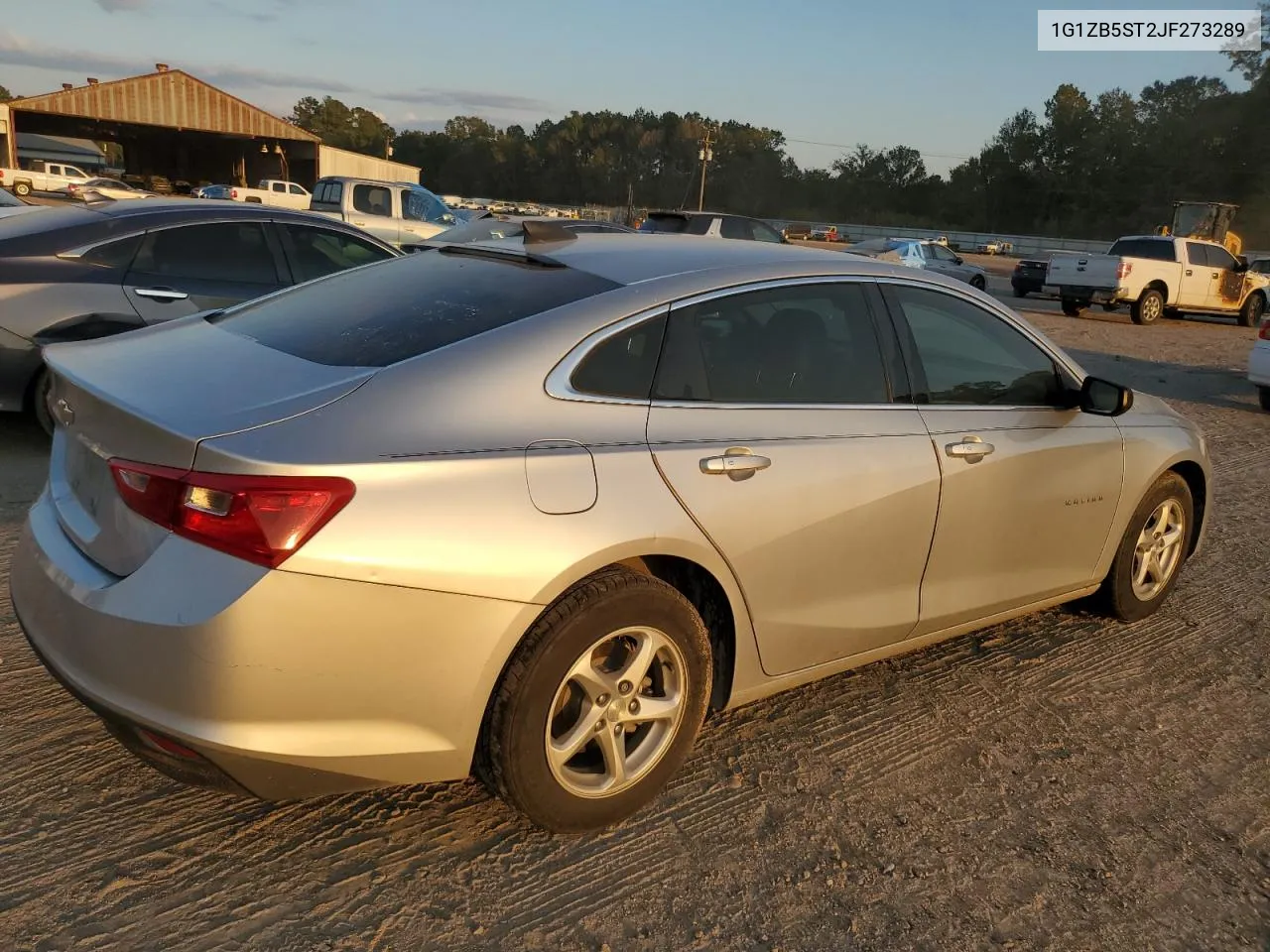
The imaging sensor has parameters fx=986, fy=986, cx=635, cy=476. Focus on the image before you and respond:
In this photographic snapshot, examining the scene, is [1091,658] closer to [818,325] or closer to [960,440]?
[960,440]

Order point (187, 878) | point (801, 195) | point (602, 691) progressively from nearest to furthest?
point (187, 878)
point (602, 691)
point (801, 195)

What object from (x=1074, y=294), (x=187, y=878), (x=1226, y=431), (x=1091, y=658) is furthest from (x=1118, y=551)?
(x=1074, y=294)

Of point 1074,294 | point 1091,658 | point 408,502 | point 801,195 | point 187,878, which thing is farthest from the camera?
point 801,195

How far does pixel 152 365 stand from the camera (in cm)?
273

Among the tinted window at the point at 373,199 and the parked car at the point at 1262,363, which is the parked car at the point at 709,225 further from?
the parked car at the point at 1262,363

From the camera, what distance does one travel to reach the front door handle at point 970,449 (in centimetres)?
341

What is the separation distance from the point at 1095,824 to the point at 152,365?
3.08 meters

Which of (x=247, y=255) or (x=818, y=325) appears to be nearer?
(x=818, y=325)

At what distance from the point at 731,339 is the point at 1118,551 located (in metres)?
2.35

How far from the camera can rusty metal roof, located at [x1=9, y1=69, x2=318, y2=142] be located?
43406 millimetres

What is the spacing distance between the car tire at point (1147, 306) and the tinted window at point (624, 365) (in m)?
21.7

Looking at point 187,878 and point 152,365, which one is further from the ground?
point 152,365

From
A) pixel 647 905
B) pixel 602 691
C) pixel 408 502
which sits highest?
pixel 408 502

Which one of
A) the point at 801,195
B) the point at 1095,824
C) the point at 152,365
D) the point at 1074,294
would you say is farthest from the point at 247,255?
the point at 801,195
